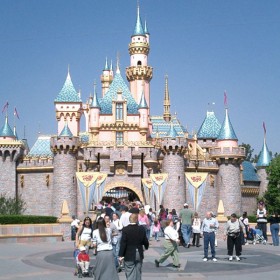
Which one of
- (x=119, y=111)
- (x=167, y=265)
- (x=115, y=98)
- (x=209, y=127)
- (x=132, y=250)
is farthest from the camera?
(x=209, y=127)

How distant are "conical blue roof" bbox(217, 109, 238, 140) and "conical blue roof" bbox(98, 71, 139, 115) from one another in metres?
6.02

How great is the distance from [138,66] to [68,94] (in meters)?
6.00

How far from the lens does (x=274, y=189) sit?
42.4 metres

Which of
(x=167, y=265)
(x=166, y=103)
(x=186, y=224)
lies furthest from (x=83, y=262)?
(x=166, y=103)

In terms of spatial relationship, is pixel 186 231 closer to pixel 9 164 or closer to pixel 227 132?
pixel 227 132

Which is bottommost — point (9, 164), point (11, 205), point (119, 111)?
point (11, 205)

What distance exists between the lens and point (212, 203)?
4109cm

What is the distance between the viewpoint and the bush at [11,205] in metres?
37.6

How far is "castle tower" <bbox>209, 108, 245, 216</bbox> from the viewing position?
40.4m

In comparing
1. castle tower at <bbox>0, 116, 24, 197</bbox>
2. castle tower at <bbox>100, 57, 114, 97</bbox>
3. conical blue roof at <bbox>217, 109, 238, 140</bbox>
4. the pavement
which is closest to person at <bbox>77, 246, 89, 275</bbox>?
the pavement

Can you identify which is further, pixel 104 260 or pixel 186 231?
pixel 186 231

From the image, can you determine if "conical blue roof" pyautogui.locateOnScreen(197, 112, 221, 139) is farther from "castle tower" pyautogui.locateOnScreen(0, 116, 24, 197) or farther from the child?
the child

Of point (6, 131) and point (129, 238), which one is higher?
point (6, 131)

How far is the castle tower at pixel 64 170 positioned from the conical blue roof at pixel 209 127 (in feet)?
49.2
